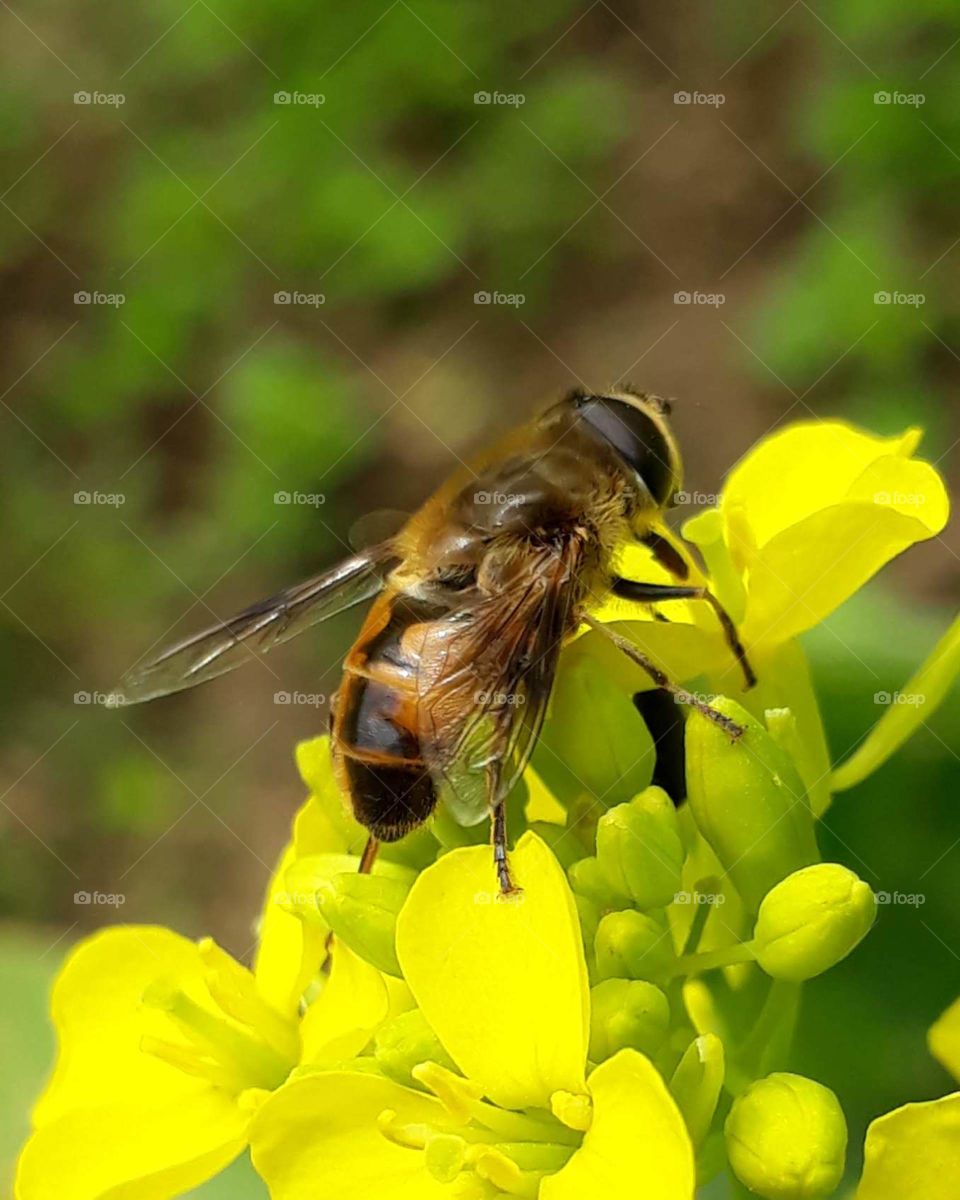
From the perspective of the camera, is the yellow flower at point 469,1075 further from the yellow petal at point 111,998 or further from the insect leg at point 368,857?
the yellow petal at point 111,998

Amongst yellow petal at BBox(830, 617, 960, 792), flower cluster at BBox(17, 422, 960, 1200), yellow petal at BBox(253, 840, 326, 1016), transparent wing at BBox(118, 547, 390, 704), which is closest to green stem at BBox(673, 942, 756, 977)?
flower cluster at BBox(17, 422, 960, 1200)

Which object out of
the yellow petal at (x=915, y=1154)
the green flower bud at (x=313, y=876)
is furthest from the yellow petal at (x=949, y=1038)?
the green flower bud at (x=313, y=876)

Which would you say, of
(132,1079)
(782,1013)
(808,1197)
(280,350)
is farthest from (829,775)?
(280,350)

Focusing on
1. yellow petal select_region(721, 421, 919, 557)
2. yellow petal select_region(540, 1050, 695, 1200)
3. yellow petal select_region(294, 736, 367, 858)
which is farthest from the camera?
yellow petal select_region(721, 421, 919, 557)

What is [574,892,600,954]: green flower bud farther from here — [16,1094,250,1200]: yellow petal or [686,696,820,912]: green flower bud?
[16,1094,250,1200]: yellow petal

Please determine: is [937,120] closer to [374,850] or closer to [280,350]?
[280,350]

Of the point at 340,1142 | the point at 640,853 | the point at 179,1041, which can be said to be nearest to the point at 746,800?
the point at 640,853

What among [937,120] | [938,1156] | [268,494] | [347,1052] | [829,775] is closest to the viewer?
[938,1156]
